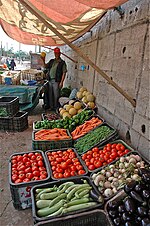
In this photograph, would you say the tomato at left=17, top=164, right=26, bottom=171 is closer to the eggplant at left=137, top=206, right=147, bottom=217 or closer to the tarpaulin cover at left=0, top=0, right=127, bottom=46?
the eggplant at left=137, top=206, right=147, bottom=217

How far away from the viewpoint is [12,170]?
2.79 meters

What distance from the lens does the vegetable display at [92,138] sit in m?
3.50

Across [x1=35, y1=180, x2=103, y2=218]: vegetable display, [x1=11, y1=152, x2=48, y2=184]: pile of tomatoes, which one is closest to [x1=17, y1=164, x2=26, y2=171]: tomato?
[x1=11, y1=152, x2=48, y2=184]: pile of tomatoes

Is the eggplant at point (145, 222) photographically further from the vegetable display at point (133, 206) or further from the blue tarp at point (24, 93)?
the blue tarp at point (24, 93)

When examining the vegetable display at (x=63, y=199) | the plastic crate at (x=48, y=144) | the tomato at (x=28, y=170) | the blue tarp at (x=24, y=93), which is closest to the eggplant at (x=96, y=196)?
the vegetable display at (x=63, y=199)

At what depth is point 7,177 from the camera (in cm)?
327

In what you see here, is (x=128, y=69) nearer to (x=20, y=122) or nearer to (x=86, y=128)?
(x=86, y=128)

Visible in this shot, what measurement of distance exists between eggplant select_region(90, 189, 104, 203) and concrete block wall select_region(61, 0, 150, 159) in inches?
39.4

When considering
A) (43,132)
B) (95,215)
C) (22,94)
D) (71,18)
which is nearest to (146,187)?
(95,215)

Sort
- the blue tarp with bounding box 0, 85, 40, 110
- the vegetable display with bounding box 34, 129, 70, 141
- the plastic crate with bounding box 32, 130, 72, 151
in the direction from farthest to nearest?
the blue tarp with bounding box 0, 85, 40, 110 < the vegetable display with bounding box 34, 129, 70, 141 < the plastic crate with bounding box 32, 130, 72, 151

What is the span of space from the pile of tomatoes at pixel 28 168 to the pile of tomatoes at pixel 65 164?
15cm

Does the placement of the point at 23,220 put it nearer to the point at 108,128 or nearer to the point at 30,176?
the point at 30,176

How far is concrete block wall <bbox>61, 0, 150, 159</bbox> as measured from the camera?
287 centimetres

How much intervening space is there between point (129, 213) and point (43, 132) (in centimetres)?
258
